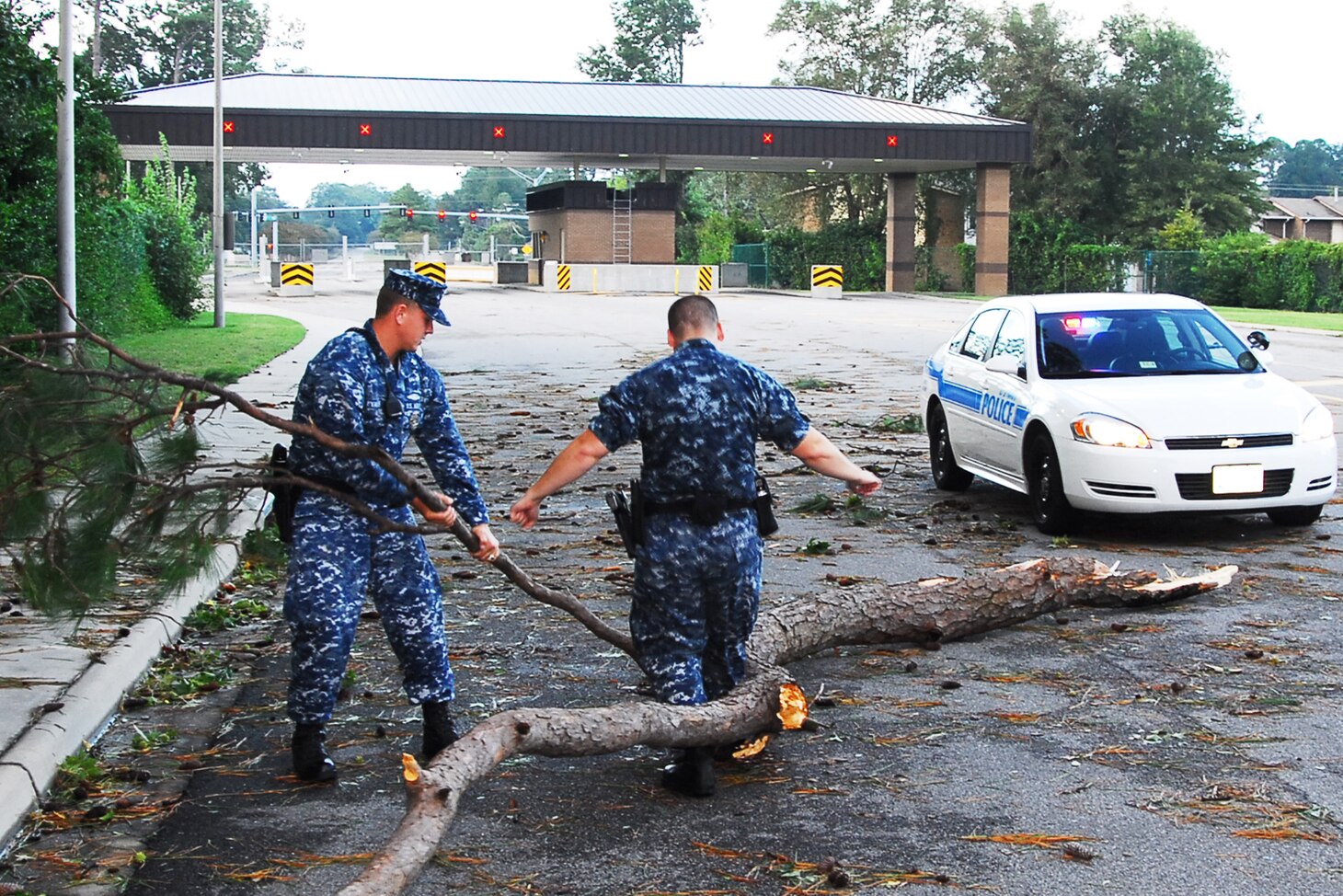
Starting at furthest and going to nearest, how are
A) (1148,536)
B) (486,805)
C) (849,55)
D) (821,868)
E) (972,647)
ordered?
(849,55) < (1148,536) < (972,647) < (486,805) < (821,868)

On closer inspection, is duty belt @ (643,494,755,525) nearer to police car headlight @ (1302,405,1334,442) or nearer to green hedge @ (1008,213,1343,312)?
police car headlight @ (1302,405,1334,442)

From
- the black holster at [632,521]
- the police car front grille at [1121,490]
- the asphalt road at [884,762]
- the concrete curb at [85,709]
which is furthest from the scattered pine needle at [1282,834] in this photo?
the police car front grille at [1121,490]

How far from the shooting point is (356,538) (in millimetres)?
5734

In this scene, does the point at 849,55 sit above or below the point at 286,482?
above

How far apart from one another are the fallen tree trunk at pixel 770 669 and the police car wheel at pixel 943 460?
3.85 metres

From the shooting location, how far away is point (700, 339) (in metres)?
5.79

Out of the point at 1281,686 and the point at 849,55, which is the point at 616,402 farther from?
the point at 849,55

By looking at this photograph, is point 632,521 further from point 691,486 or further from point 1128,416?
point 1128,416

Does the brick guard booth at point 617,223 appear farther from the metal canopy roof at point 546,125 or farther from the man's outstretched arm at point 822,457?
the man's outstretched arm at point 822,457

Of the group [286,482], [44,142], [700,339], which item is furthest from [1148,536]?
[44,142]

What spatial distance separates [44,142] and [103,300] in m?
5.05

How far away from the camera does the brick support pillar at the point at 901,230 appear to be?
209ft

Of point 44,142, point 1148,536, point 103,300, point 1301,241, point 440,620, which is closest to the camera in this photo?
point 440,620

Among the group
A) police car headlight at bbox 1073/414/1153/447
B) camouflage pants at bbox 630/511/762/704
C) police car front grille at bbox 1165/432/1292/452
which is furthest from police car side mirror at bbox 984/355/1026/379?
camouflage pants at bbox 630/511/762/704
